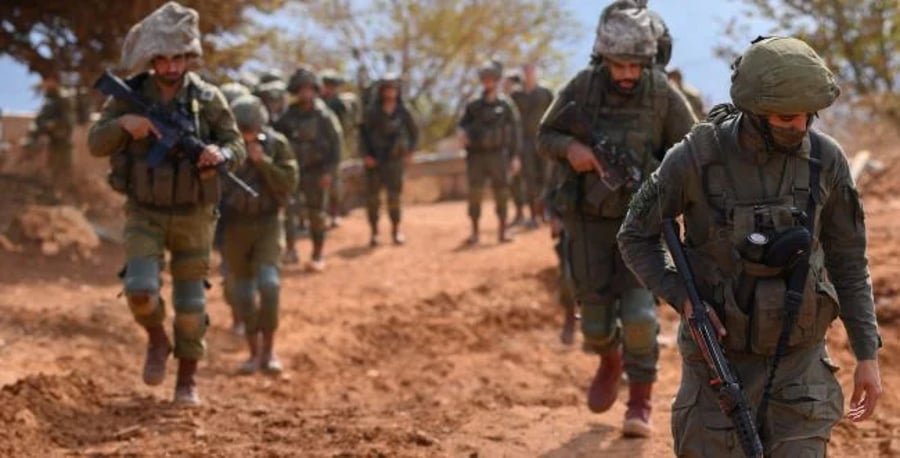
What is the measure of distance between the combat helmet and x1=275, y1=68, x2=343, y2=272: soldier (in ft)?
22.4

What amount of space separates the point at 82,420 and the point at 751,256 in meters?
4.04

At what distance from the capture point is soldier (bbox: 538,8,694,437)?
20.7 feet

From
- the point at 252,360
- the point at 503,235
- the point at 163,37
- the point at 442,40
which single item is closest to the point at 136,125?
the point at 163,37

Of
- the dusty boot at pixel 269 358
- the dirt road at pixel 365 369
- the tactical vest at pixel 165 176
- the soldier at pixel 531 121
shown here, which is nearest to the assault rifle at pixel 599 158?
the dirt road at pixel 365 369

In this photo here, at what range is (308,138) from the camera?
43.4 ft

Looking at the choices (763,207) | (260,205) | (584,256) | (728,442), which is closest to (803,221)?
(763,207)

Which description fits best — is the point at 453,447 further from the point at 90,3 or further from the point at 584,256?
the point at 90,3

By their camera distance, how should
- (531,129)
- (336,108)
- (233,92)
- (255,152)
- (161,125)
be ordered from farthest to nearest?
(336,108) < (531,129) < (233,92) < (255,152) < (161,125)

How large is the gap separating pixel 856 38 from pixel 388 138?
743 centimetres

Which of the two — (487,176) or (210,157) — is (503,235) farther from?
(210,157)

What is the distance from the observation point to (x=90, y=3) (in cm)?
1347

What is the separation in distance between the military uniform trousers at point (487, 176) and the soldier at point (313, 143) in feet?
6.55

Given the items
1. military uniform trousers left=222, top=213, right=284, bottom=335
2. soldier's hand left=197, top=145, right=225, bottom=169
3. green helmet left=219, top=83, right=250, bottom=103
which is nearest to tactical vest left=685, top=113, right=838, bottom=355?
soldier's hand left=197, top=145, right=225, bottom=169

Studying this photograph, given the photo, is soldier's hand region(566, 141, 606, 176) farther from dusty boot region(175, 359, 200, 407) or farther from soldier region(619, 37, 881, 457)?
dusty boot region(175, 359, 200, 407)
